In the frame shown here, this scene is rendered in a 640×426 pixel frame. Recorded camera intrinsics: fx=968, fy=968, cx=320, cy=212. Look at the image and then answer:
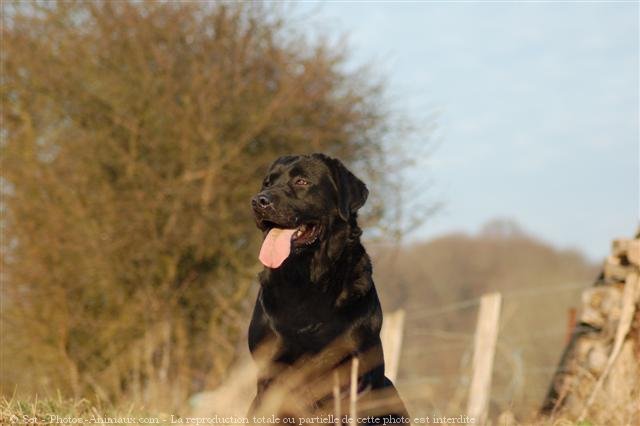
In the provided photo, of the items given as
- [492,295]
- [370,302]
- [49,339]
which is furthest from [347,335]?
[49,339]

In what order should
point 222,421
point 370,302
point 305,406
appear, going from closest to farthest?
point 222,421 → point 305,406 → point 370,302

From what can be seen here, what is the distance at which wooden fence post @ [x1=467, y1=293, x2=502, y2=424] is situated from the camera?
28.6 ft

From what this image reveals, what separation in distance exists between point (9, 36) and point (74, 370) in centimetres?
481

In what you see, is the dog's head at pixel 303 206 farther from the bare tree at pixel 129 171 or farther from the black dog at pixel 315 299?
the bare tree at pixel 129 171

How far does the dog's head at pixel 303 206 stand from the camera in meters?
5.13

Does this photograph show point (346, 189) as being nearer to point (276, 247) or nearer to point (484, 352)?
point (276, 247)

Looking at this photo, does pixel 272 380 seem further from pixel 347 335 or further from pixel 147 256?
pixel 147 256

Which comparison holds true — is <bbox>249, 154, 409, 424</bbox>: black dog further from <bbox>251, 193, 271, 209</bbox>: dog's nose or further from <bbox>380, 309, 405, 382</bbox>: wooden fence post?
<bbox>380, 309, 405, 382</bbox>: wooden fence post

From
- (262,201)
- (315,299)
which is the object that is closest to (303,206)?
(262,201)

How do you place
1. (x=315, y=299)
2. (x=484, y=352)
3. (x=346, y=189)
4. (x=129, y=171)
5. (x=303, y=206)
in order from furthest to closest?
(x=129, y=171) → (x=484, y=352) → (x=346, y=189) → (x=303, y=206) → (x=315, y=299)

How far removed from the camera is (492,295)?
887 centimetres

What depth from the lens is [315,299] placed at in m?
5.05

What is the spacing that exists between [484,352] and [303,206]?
13.1 ft

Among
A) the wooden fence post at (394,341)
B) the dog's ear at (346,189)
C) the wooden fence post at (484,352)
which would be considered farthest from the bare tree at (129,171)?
the dog's ear at (346,189)
